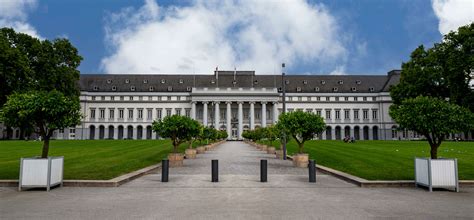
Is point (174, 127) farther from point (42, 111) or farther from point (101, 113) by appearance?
point (101, 113)

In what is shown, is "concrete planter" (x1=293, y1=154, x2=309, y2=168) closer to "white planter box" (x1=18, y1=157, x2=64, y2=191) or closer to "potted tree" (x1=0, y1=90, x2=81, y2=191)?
"potted tree" (x1=0, y1=90, x2=81, y2=191)

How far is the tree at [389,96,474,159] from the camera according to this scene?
12250mm

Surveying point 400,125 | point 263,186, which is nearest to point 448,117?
point 400,125

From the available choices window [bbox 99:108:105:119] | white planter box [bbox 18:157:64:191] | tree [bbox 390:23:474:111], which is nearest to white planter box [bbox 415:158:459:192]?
white planter box [bbox 18:157:64:191]

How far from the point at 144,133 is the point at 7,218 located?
98.2 m

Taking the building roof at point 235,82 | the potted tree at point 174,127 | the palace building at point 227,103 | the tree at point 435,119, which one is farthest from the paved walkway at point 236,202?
the building roof at point 235,82

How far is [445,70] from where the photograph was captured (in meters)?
46.5

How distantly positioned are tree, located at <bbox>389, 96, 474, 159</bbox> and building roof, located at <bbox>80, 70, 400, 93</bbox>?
9283cm

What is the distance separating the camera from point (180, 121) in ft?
73.3

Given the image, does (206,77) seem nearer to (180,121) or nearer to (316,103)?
(316,103)

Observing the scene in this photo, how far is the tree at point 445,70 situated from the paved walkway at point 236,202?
27200mm

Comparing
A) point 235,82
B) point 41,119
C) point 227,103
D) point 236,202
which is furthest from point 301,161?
point 235,82

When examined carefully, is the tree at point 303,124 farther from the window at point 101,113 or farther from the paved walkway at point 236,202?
the window at point 101,113

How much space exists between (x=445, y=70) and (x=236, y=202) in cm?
4675
